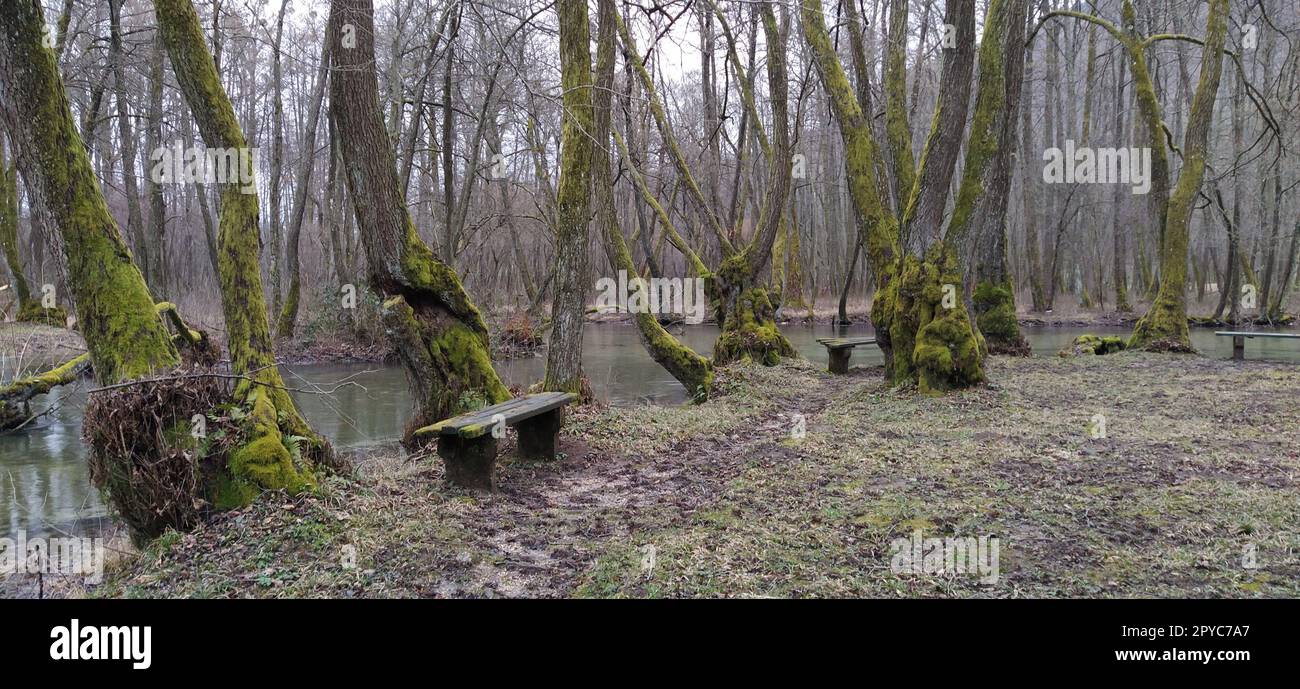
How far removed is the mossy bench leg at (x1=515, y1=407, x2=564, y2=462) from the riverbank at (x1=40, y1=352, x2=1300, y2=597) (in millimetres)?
175

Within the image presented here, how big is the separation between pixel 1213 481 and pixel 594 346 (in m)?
16.3

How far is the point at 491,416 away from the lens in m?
5.25

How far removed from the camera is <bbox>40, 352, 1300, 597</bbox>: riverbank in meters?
3.41

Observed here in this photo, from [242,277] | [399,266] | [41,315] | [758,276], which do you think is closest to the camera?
[242,277]

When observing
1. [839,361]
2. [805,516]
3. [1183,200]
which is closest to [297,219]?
[839,361]

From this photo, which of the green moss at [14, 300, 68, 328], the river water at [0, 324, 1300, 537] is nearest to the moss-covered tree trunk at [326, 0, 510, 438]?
the river water at [0, 324, 1300, 537]

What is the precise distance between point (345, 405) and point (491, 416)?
273 inches

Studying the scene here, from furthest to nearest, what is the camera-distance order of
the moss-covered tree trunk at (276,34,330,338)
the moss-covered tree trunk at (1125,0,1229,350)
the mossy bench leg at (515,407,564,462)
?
the moss-covered tree trunk at (276,34,330,338)
the moss-covered tree trunk at (1125,0,1229,350)
the mossy bench leg at (515,407,564,462)

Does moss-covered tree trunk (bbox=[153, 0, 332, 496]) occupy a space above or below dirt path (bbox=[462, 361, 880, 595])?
above

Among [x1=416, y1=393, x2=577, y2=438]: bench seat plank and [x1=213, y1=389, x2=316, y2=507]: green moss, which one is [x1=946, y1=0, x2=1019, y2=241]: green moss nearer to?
[x1=416, y1=393, x2=577, y2=438]: bench seat plank

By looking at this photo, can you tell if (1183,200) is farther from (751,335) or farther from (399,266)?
(399,266)

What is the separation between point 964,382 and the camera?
8188 millimetres

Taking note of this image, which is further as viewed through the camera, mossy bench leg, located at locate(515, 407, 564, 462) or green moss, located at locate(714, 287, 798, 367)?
green moss, located at locate(714, 287, 798, 367)
